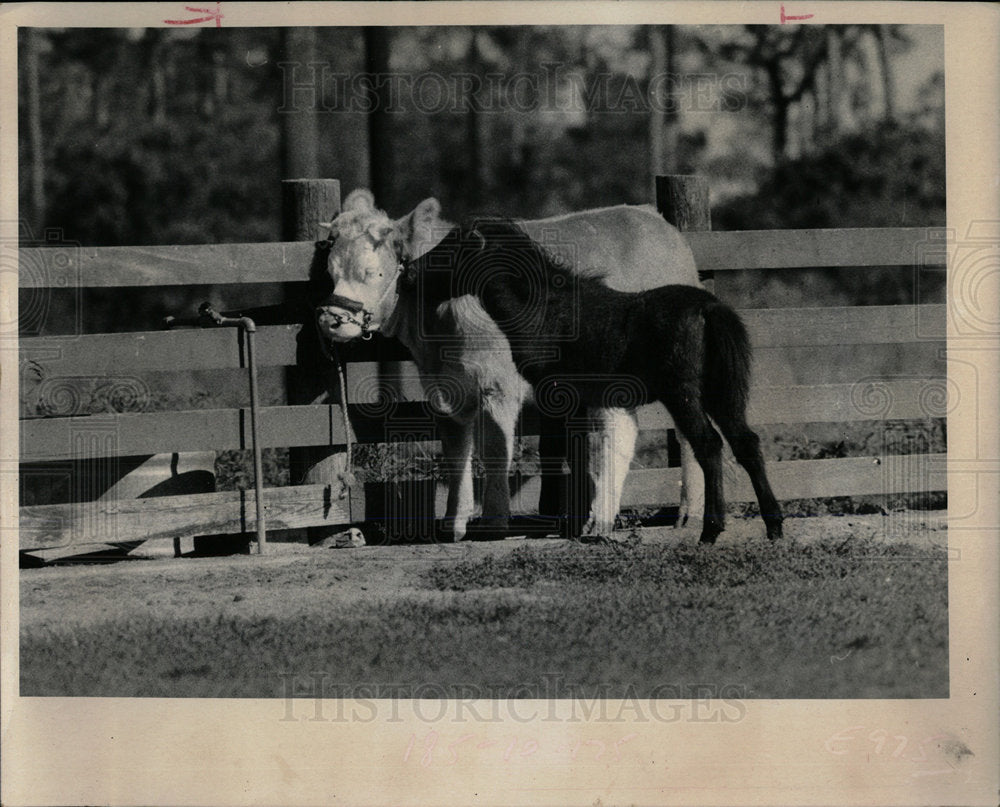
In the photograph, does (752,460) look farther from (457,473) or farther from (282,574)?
(282,574)

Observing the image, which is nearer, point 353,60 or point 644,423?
point 353,60

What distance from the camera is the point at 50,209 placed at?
19.2 ft

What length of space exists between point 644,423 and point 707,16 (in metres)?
2.00

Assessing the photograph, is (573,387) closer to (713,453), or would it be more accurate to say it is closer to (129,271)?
(713,453)

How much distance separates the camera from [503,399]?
6.07 metres

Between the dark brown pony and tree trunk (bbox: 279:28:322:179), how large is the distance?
0.77 m

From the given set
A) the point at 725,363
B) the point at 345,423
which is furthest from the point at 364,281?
the point at 725,363

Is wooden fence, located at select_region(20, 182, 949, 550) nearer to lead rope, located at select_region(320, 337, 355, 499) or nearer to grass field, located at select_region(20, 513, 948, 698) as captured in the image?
lead rope, located at select_region(320, 337, 355, 499)

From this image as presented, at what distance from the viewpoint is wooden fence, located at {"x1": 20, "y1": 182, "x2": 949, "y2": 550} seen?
5969mm

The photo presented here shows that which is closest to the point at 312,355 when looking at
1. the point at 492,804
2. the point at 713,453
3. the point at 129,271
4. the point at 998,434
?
the point at 129,271

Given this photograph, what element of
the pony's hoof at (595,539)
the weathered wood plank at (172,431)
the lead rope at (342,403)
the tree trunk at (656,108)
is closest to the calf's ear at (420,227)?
the lead rope at (342,403)

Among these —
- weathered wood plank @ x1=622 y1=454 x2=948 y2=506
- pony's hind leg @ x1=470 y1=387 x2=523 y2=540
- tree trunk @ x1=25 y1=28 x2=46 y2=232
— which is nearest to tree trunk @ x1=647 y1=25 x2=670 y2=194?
pony's hind leg @ x1=470 y1=387 x2=523 y2=540

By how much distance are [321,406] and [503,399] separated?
0.97 metres

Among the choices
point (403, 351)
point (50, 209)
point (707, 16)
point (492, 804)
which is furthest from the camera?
point (403, 351)
